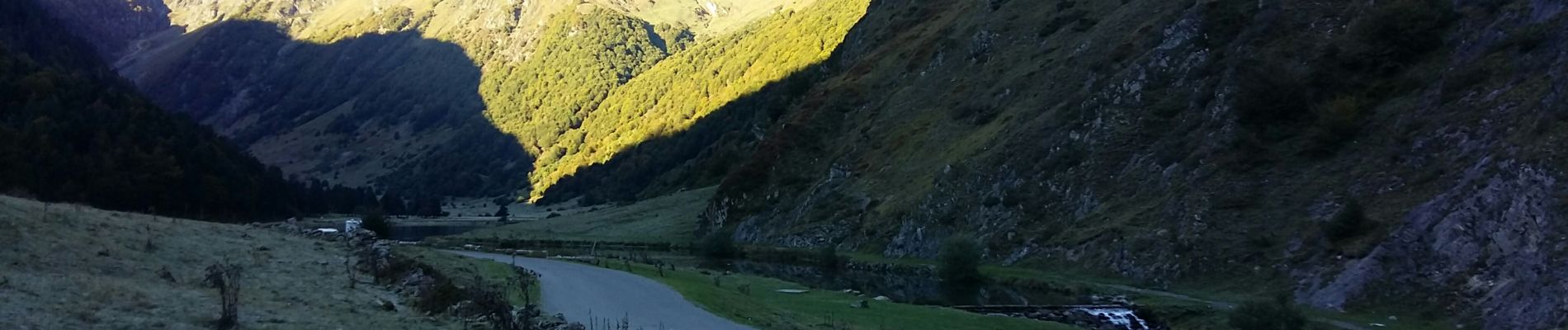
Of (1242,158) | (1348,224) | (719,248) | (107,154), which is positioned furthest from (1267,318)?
(107,154)

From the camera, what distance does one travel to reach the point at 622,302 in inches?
1409

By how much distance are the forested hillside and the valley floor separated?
42.7 m

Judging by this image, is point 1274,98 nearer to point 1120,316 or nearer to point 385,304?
point 1120,316

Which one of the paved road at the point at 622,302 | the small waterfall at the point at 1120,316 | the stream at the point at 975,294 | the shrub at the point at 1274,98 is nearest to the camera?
the paved road at the point at 622,302

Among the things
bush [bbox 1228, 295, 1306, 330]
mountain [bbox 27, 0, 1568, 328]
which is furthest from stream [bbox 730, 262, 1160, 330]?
bush [bbox 1228, 295, 1306, 330]

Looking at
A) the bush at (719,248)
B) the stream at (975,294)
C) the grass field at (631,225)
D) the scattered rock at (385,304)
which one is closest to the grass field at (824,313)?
the stream at (975,294)

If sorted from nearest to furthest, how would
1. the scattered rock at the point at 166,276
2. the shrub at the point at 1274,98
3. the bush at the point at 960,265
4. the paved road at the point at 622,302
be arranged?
the scattered rock at the point at 166,276, the paved road at the point at 622,302, the shrub at the point at 1274,98, the bush at the point at 960,265

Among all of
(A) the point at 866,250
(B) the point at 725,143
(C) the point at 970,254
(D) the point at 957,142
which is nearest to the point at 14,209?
(C) the point at 970,254

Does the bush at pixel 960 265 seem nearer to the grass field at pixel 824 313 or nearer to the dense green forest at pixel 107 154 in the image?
the grass field at pixel 824 313

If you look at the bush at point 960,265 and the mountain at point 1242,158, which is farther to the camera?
the bush at point 960,265

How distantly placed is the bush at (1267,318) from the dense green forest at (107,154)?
2873 inches

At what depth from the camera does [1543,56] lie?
42.1m

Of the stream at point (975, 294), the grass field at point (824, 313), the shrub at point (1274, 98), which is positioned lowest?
the stream at point (975, 294)

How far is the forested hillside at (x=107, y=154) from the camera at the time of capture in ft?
281
